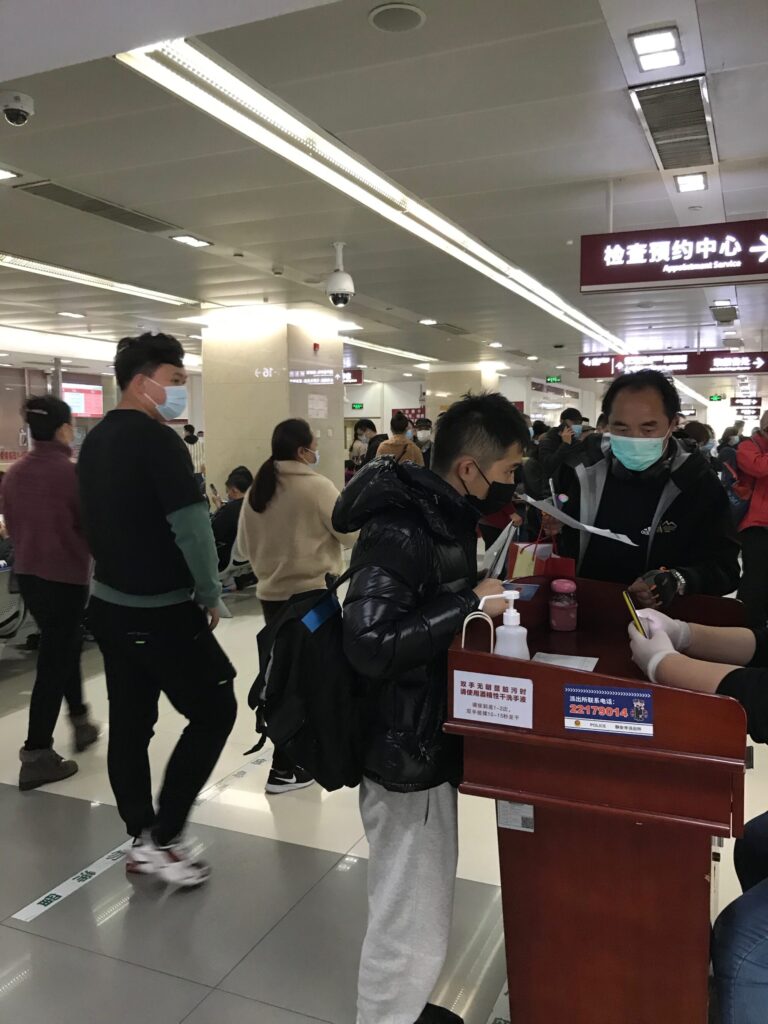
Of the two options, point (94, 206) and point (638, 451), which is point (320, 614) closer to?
point (638, 451)

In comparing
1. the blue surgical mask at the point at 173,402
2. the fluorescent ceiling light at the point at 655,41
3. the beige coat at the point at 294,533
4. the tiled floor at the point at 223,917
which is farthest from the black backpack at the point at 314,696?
the fluorescent ceiling light at the point at 655,41

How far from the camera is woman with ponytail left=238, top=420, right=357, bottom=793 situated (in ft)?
10.4

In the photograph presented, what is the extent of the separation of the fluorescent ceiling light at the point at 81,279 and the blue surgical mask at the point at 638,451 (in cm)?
665

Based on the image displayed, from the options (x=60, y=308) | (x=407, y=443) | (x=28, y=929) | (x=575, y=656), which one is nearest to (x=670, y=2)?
(x=575, y=656)

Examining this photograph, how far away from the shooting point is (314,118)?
12.6 feet

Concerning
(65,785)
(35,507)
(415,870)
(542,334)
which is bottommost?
(65,785)

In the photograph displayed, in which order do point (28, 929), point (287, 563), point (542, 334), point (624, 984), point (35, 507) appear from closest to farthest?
point (624, 984)
point (28, 929)
point (287, 563)
point (35, 507)
point (542, 334)

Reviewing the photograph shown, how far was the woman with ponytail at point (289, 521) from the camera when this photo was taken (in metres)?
3.17

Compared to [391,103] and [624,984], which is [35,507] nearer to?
[391,103]

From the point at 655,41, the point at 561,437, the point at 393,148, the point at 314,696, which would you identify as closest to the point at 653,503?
the point at 314,696

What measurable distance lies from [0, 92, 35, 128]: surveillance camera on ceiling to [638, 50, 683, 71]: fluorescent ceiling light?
268 cm

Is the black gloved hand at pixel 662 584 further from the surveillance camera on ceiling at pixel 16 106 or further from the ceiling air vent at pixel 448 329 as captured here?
the ceiling air vent at pixel 448 329

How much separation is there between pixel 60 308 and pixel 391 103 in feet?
26.3

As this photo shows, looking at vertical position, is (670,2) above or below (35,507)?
above
